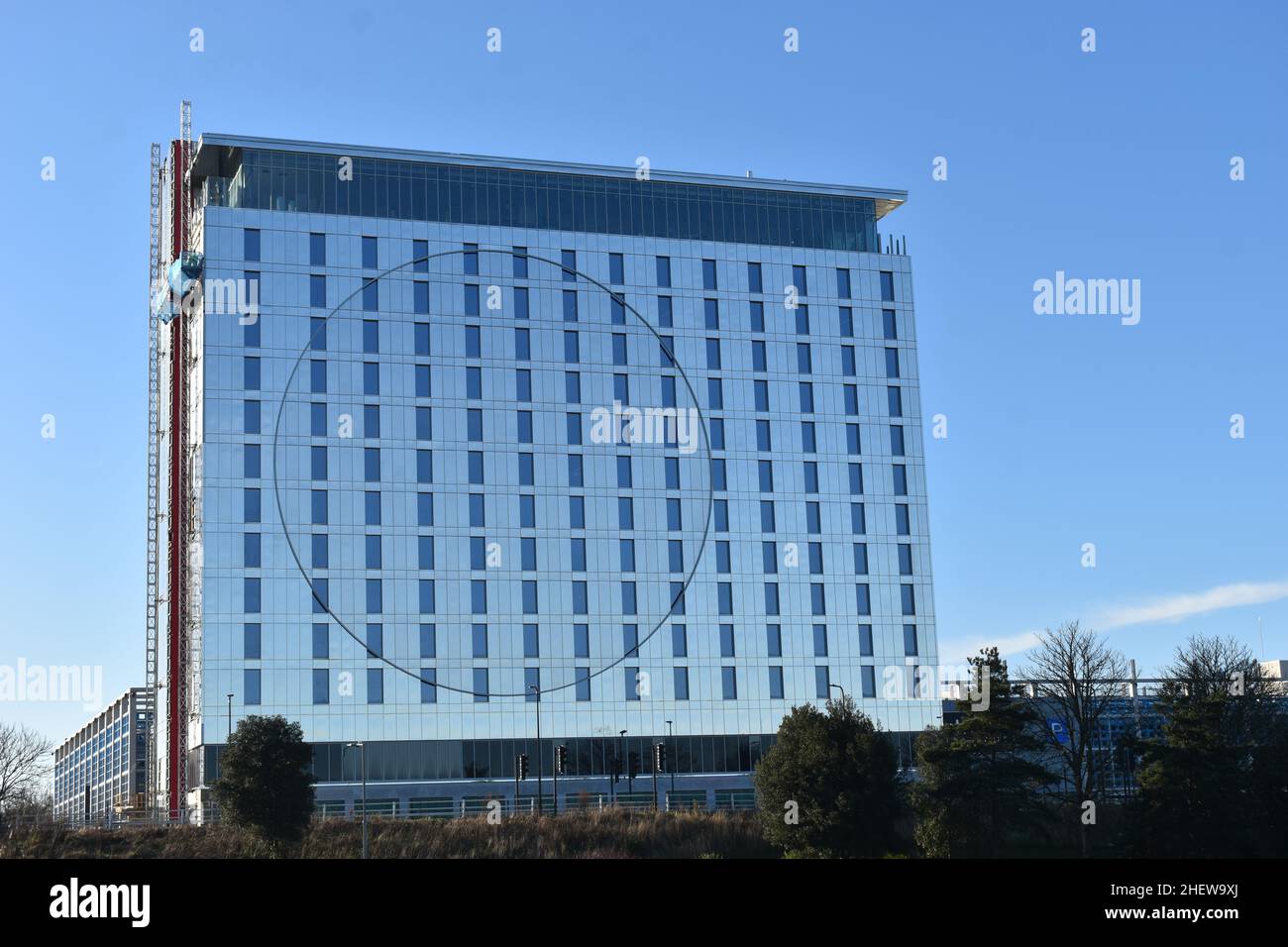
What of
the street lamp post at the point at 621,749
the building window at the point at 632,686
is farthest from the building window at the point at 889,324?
the street lamp post at the point at 621,749

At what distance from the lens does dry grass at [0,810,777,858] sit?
71625 millimetres

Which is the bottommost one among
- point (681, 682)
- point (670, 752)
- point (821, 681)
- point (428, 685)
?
point (670, 752)

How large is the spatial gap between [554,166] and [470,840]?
5425 cm

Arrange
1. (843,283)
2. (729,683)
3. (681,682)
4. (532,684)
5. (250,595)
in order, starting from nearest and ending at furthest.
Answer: (250,595) < (532,684) < (681,682) < (729,683) < (843,283)

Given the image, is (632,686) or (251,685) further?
(632,686)

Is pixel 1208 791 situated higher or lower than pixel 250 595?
lower

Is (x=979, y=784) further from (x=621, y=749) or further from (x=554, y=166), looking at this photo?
(x=554, y=166)

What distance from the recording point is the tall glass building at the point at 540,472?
101 metres

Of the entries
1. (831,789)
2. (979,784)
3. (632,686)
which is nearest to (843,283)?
(632,686)

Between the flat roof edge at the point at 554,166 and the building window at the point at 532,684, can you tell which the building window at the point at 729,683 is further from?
the flat roof edge at the point at 554,166

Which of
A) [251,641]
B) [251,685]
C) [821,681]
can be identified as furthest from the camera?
[821,681]

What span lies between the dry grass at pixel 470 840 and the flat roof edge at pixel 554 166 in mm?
47748

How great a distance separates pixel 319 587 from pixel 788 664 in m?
32.3

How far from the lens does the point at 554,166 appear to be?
11194cm
